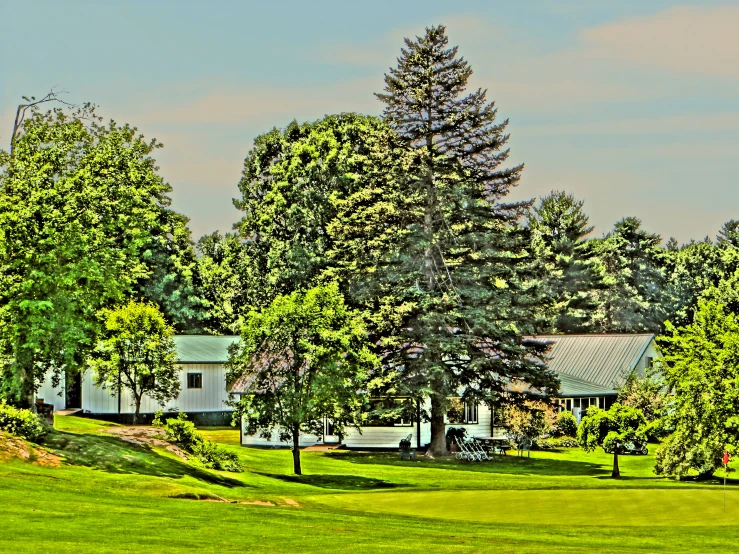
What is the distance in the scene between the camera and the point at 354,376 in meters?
44.3

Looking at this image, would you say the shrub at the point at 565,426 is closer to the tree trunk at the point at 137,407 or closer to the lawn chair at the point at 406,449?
the lawn chair at the point at 406,449

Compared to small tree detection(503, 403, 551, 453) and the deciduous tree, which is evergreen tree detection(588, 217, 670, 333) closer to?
small tree detection(503, 403, 551, 453)

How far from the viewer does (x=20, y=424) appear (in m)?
36.2

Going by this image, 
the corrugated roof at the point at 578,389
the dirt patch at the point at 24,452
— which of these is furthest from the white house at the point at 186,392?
the dirt patch at the point at 24,452

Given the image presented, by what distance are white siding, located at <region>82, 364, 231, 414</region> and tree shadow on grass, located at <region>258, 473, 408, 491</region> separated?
2483 centimetres

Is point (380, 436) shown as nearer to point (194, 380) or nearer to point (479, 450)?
point (479, 450)

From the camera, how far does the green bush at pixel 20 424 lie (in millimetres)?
35938

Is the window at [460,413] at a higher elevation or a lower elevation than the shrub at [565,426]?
higher

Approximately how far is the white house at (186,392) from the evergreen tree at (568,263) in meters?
41.1

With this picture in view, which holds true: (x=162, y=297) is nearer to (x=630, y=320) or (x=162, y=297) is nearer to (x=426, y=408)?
(x=426, y=408)

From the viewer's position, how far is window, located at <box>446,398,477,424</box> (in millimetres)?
61719

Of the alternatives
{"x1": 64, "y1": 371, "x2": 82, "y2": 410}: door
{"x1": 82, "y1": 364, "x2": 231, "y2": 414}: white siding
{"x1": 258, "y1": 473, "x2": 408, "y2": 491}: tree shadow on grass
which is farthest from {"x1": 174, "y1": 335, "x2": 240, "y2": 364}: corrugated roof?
{"x1": 258, "y1": 473, "x2": 408, "y2": 491}: tree shadow on grass

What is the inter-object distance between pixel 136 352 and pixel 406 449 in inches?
666

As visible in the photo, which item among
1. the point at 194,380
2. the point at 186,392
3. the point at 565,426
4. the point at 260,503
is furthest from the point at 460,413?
the point at 260,503
